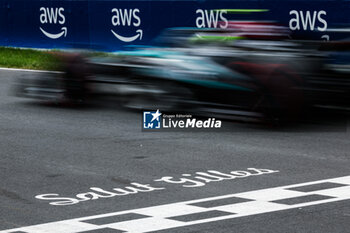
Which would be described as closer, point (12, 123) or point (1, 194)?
point (1, 194)

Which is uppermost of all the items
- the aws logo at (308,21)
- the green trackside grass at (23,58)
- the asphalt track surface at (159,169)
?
the aws logo at (308,21)

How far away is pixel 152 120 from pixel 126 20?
10.9 metres

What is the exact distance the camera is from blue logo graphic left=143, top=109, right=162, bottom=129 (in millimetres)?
11719

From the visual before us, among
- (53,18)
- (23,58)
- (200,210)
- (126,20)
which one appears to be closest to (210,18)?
(126,20)

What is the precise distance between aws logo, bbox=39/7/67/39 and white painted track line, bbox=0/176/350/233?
1717 centimetres

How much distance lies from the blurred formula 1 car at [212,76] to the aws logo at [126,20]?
8.72 meters

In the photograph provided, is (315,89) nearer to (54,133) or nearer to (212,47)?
(212,47)

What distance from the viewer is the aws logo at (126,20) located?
72.5ft

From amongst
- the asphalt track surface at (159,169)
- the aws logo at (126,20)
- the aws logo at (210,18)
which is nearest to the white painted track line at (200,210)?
the asphalt track surface at (159,169)

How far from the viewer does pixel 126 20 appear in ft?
73.4

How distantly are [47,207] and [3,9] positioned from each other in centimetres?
1983

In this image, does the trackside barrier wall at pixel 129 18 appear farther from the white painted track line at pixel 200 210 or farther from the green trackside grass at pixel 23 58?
the white painted track line at pixel 200 210

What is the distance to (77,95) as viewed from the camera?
44.3 feet

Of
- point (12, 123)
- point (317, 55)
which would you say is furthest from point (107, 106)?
point (317, 55)
